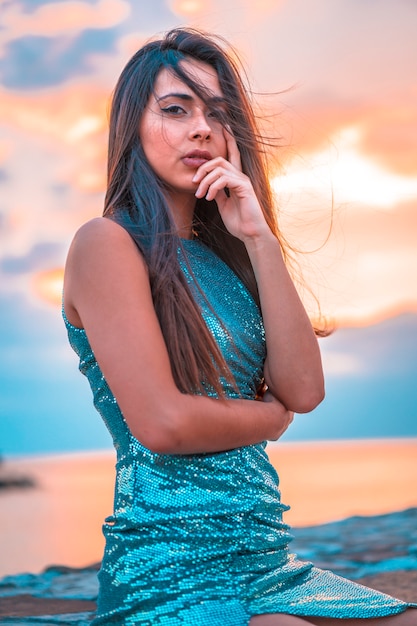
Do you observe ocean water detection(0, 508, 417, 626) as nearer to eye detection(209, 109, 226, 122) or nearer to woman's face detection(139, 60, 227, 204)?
woman's face detection(139, 60, 227, 204)

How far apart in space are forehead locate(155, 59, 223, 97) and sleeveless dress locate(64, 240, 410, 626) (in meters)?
0.49

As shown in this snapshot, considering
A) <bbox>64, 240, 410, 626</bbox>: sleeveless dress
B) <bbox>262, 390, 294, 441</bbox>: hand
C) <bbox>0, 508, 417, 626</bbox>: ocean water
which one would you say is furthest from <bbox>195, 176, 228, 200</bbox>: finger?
<bbox>0, 508, 417, 626</bbox>: ocean water

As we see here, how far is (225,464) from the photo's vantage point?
178 centimetres

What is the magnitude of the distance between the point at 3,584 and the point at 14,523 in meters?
6.91

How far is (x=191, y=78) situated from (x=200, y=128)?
0.52 ft

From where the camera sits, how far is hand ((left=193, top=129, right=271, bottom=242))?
2009 millimetres

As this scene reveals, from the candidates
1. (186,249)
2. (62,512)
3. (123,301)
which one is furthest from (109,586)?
(62,512)

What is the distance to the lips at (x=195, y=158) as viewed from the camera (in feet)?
6.59

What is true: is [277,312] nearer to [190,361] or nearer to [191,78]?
[190,361]

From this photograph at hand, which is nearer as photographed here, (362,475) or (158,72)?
(158,72)

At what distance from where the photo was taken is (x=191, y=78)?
82.1 inches

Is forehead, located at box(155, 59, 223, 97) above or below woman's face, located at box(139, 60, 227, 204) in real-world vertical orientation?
above

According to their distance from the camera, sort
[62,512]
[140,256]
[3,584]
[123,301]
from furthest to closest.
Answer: [62,512] < [3,584] < [140,256] < [123,301]

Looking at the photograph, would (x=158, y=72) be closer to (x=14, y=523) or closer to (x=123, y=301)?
(x=123, y=301)
